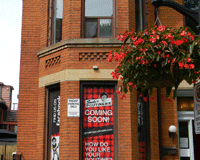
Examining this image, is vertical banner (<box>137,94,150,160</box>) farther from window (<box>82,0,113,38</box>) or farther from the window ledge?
window (<box>82,0,113,38</box>)

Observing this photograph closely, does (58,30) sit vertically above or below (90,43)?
above

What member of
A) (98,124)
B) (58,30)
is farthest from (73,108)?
(58,30)

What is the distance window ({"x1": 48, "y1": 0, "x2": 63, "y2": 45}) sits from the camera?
11.0m

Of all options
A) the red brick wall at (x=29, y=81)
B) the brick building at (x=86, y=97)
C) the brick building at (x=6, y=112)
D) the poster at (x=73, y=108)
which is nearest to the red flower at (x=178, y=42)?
the brick building at (x=86, y=97)

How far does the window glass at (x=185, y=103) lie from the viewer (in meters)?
11.1

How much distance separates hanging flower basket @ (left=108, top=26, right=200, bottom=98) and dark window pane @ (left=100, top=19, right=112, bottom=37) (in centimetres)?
429

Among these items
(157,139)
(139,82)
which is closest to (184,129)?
(157,139)

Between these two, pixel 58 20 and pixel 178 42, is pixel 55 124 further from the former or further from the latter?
pixel 178 42

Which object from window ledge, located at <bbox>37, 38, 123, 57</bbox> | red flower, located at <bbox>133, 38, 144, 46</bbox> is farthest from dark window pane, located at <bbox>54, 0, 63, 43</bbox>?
red flower, located at <bbox>133, 38, 144, 46</bbox>

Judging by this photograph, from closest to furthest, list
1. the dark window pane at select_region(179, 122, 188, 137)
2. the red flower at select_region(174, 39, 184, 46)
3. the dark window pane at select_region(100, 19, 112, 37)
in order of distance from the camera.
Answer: the red flower at select_region(174, 39, 184, 46)
the dark window pane at select_region(100, 19, 112, 37)
the dark window pane at select_region(179, 122, 188, 137)

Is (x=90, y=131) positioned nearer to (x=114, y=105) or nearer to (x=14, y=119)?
(x=114, y=105)

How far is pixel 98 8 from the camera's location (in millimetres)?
10633

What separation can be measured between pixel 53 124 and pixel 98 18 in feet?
10.5

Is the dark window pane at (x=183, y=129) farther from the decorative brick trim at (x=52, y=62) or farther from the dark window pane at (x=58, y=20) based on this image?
the dark window pane at (x=58, y=20)
